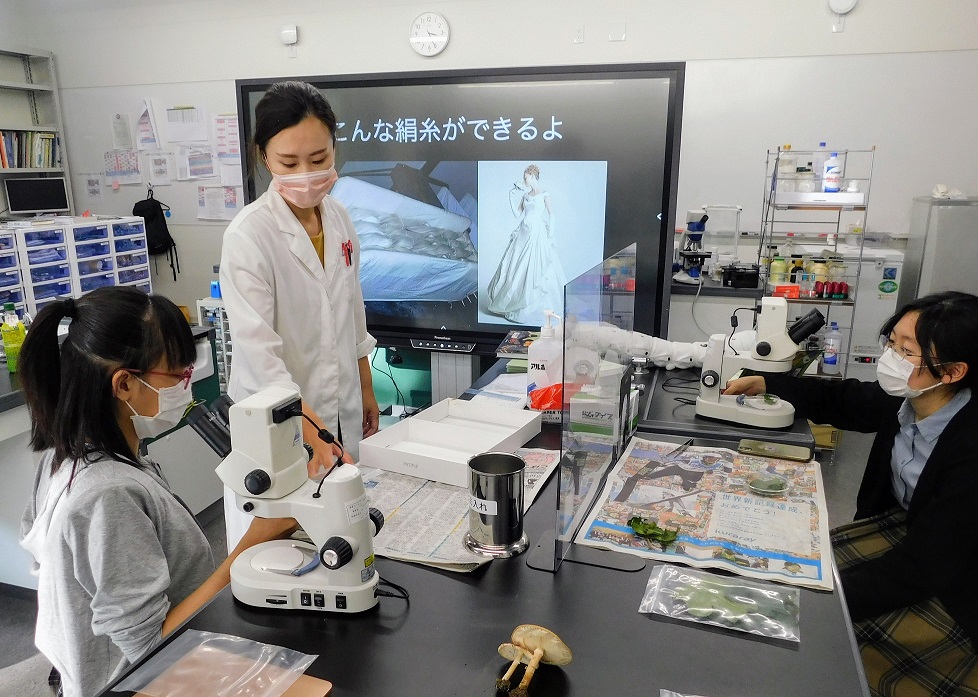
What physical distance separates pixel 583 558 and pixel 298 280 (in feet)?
3.43

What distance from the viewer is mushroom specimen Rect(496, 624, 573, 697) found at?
0.85 metres

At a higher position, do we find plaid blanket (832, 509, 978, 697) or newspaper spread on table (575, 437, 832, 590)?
newspaper spread on table (575, 437, 832, 590)

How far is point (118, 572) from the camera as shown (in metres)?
1.00

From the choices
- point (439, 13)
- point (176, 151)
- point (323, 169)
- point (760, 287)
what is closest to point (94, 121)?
point (176, 151)

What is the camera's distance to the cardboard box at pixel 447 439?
1.44 metres

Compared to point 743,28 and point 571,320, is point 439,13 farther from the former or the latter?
point 571,320

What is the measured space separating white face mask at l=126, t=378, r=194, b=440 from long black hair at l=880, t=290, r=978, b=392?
1537 mm

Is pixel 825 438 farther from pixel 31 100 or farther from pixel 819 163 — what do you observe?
pixel 31 100

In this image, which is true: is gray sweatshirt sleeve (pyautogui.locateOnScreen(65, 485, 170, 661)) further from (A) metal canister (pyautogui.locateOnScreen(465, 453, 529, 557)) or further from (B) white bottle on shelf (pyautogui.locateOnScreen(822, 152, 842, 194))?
(B) white bottle on shelf (pyautogui.locateOnScreen(822, 152, 842, 194))

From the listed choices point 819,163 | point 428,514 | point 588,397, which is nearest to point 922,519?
point 588,397

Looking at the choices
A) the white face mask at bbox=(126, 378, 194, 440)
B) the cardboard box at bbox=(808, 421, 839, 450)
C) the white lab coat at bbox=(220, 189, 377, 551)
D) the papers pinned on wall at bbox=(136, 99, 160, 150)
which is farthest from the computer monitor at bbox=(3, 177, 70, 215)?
the cardboard box at bbox=(808, 421, 839, 450)

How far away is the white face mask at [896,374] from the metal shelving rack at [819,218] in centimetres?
155

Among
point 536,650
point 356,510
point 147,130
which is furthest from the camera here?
point 147,130

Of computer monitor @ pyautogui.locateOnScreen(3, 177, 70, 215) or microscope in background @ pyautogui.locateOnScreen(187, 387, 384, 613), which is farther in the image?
computer monitor @ pyautogui.locateOnScreen(3, 177, 70, 215)
